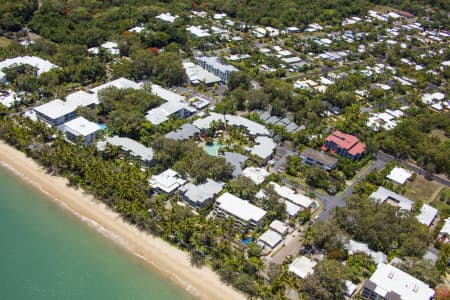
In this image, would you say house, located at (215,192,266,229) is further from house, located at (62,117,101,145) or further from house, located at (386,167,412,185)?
house, located at (386,167,412,185)

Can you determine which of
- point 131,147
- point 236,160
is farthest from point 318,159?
point 131,147

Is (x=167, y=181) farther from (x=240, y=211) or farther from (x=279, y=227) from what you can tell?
(x=279, y=227)

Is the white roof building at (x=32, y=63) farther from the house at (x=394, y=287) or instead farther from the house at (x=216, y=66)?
the house at (x=394, y=287)

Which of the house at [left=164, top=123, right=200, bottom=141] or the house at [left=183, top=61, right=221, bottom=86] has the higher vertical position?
the house at [left=164, top=123, right=200, bottom=141]

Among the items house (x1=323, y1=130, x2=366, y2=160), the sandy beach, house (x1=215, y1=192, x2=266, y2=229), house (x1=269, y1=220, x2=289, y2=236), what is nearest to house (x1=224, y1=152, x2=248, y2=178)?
house (x1=215, y1=192, x2=266, y2=229)

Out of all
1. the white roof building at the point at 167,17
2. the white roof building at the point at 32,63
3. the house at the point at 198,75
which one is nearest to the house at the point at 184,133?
the house at the point at 198,75

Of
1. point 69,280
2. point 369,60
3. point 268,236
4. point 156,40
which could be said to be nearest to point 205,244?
point 268,236
